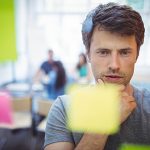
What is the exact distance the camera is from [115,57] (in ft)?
1.10

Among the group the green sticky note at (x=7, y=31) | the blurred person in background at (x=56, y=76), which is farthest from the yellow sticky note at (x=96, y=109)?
the blurred person in background at (x=56, y=76)

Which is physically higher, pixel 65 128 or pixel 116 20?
pixel 116 20

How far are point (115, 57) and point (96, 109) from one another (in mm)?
73

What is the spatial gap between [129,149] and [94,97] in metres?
0.12

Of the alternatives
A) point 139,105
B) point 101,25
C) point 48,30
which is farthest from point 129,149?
point 48,30

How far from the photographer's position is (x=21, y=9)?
51cm

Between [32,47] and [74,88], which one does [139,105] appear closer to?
[74,88]

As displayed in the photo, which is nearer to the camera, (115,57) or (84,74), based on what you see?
(115,57)

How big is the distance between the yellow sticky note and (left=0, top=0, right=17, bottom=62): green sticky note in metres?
0.12

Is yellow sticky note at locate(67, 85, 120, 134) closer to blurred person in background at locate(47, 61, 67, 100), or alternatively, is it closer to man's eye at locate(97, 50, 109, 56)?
man's eye at locate(97, 50, 109, 56)

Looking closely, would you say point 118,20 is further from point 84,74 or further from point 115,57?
point 84,74

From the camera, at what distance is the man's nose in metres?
0.33

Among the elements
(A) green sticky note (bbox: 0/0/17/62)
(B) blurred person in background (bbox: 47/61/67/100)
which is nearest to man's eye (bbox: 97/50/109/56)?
(A) green sticky note (bbox: 0/0/17/62)

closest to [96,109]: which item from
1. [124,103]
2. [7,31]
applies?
[124,103]
